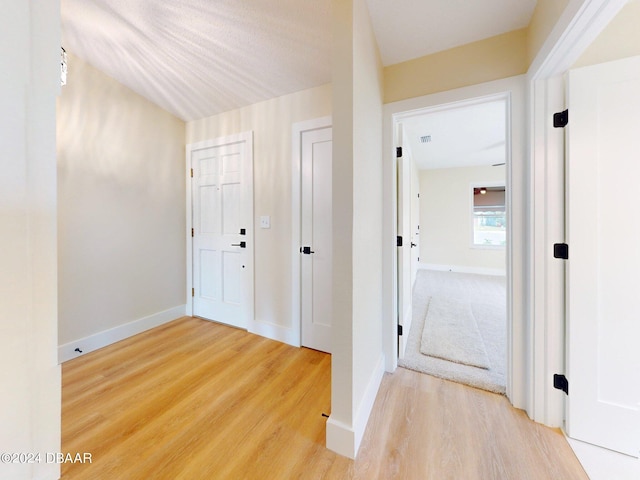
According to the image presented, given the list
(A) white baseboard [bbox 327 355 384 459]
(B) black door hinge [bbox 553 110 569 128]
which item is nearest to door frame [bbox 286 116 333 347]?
(A) white baseboard [bbox 327 355 384 459]

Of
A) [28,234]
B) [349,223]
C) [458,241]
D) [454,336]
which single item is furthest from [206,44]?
[458,241]

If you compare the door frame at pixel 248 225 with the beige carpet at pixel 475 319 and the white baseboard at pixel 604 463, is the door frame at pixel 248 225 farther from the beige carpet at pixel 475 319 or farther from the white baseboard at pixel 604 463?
the white baseboard at pixel 604 463

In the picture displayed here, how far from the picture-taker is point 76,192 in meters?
2.22

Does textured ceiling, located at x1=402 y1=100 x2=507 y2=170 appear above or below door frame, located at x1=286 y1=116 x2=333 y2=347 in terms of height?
above

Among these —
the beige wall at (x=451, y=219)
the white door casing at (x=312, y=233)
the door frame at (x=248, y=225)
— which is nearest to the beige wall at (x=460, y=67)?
the white door casing at (x=312, y=233)

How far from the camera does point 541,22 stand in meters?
1.35

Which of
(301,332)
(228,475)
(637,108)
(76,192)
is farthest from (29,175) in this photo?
(76,192)

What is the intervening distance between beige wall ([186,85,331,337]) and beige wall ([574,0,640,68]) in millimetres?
1785

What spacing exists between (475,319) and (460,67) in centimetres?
259

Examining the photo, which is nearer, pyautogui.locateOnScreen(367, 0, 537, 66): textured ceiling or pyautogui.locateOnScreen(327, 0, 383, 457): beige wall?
pyautogui.locateOnScreen(327, 0, 383, 457): beige wall

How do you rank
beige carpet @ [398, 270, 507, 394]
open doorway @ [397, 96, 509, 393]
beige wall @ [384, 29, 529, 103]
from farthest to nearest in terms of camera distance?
open doorway @ [397, 96, 509, 393] → beige carpet @ [398, 270, 507, 394] → beige wall @ [384, 29, 529, 103]

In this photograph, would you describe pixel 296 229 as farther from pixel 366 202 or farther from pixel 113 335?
pixel 113 335

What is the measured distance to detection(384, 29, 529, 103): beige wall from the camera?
1.58 m

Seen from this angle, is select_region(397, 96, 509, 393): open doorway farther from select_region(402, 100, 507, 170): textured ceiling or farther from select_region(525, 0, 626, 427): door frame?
select_region(525, 0, 626, 427): door frame
